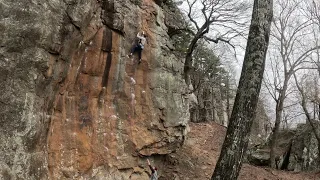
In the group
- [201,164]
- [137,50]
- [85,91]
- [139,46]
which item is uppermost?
[139,46]

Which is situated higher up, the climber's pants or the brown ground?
the climber's pants

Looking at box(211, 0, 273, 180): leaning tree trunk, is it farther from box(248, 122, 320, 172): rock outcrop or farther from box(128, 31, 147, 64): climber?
box(248, 122, 320, 172): rock outcrop

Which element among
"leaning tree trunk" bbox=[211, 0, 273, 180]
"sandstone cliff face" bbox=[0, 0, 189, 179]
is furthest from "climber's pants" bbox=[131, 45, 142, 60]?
"leaning tree trunk" bbox=[211, 0, 273, 180]

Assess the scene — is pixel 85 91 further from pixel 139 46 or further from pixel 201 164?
pixel 201 164

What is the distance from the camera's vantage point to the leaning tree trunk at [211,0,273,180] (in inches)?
231

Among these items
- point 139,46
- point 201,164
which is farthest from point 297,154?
point 139,46

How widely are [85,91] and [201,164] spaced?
277 inches

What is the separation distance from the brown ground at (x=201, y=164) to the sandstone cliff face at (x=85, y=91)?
121cm

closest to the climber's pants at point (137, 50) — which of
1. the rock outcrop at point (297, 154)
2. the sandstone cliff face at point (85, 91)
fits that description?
the sandstone cliff face at point (85, 91)

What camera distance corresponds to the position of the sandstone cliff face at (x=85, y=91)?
26.5 ft

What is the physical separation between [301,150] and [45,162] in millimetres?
16896

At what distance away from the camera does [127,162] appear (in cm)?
1188

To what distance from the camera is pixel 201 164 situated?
15172 millimetres

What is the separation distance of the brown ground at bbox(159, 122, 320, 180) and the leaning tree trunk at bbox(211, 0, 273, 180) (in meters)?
8.10
